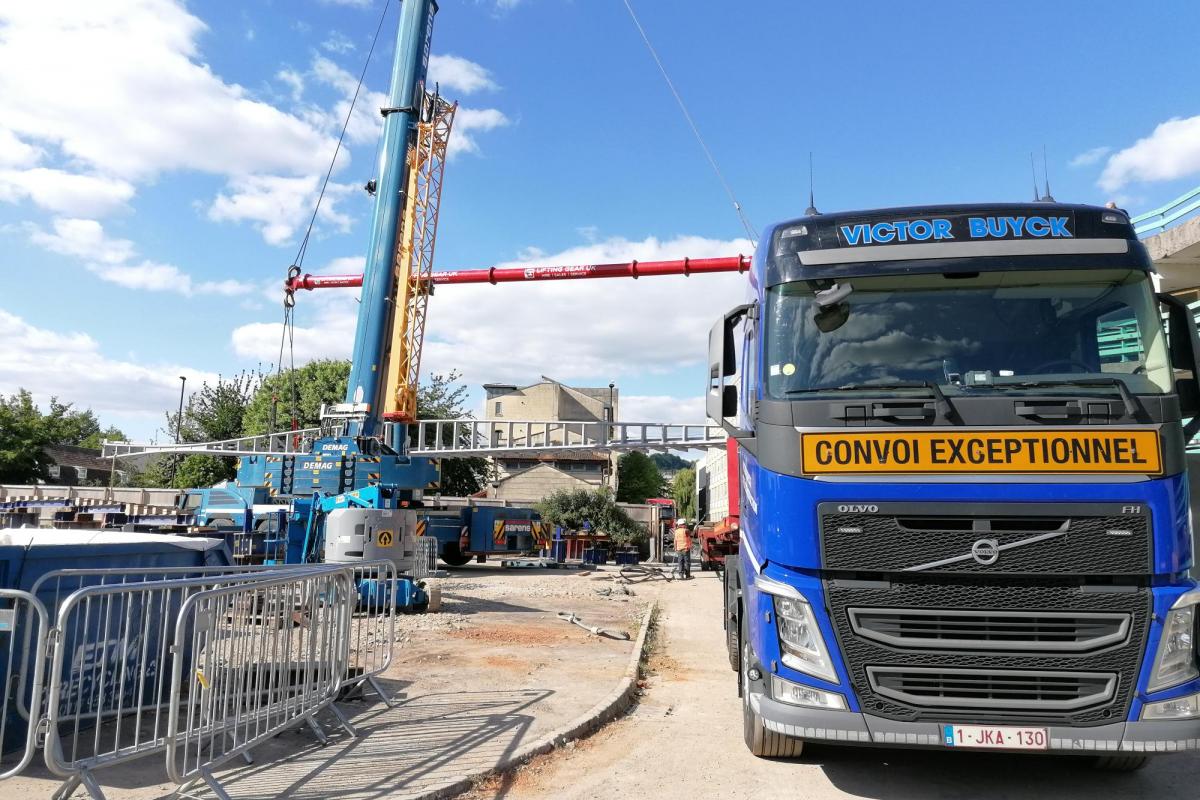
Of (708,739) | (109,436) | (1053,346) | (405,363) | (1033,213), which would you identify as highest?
(109,436)

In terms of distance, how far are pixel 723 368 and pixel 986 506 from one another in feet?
6.25

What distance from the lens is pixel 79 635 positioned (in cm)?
555

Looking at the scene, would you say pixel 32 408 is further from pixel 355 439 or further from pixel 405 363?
pixel 355 439

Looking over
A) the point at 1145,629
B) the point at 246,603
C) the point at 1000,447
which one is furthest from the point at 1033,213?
the point at 246,603

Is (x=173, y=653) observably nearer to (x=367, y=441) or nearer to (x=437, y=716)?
(x=437, y=716)

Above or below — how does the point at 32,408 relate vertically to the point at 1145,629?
above

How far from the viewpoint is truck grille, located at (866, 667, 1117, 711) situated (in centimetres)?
430

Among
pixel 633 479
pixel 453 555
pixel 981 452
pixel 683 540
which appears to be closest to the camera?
pixel 981 452

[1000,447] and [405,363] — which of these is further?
[405,363]

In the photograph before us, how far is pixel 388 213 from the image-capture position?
18469 millimetres

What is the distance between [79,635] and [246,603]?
138 centimetres

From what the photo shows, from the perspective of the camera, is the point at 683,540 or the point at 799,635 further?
the point at 683,540

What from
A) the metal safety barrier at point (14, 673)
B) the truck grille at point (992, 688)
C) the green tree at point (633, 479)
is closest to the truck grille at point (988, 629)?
the truck grille at point (992, 688)

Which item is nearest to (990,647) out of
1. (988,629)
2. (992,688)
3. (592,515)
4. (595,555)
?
(988,629)
